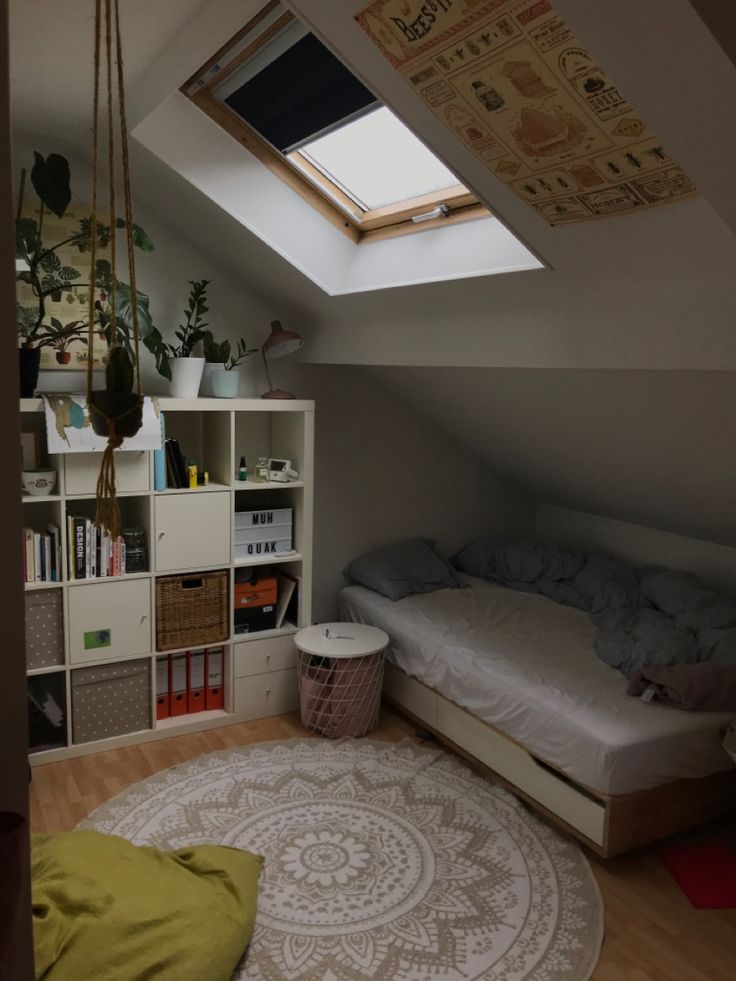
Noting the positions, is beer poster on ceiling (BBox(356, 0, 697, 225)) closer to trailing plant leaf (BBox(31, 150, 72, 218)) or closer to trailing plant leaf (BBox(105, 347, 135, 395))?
trailing plant leaf (BBox(105, 347, 135, 395))

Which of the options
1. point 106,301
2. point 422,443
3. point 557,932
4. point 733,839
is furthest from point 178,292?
point 733,839

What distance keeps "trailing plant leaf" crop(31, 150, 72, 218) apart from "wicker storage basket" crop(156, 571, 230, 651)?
156cm

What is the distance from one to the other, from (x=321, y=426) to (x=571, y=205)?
2357mm

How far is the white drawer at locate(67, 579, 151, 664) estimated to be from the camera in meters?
3.29

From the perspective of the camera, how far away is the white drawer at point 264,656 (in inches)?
146

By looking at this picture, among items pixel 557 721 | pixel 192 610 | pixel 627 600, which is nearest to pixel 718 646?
pixel 627 600

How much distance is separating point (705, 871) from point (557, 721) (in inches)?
26.6

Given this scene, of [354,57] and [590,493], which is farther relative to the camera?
[590,493]

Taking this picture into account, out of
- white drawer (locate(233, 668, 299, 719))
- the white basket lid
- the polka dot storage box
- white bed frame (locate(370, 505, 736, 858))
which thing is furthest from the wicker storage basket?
white bed frame (locate(370, 505, 736, 858))

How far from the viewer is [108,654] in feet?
11.1

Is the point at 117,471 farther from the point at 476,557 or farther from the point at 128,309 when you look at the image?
the point at 476,557

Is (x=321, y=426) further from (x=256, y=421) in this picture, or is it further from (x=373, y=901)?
(x=373, y=901)

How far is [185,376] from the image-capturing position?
3.42m

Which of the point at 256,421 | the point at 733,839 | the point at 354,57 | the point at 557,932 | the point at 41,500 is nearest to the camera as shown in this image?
the point at 354,57
